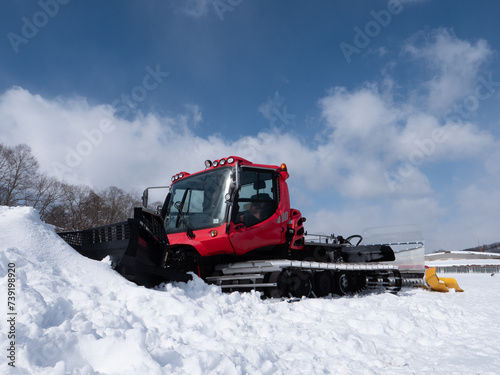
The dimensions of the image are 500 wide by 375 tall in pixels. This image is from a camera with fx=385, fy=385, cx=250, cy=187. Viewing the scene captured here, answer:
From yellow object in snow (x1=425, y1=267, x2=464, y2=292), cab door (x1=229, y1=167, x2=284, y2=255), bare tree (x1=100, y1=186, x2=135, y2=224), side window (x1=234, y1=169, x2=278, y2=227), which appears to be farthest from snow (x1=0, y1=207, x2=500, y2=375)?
bare tree (x1=100, y1=186, x2=135, y2=224)

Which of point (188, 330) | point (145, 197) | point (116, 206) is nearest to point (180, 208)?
point (145, 197)

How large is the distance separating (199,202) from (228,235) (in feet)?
3.66

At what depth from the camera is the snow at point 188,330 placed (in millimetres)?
2924

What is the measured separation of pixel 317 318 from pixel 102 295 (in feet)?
9.69

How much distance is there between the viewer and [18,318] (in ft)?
10.2

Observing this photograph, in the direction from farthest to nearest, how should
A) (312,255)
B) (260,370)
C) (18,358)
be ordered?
(312,255) < (260,370) < (18,358)

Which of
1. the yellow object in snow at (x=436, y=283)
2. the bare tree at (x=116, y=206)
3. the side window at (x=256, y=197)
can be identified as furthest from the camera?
the bare tree at (x=116, y=206)

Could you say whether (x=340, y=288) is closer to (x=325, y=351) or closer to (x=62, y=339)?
(x=325, y=351)

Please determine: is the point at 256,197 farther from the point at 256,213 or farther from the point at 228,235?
the point at 228,235

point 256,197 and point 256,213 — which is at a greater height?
point 256,197

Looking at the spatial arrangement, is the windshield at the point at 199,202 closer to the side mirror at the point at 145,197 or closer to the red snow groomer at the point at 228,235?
the red snow groomer at the point at 228,235

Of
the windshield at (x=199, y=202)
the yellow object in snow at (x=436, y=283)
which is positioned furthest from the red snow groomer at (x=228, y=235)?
the yellow object in snow at (x=436, y=283)

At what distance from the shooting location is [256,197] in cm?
772

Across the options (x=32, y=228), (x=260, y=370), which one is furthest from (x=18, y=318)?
(x=32, y=228)
